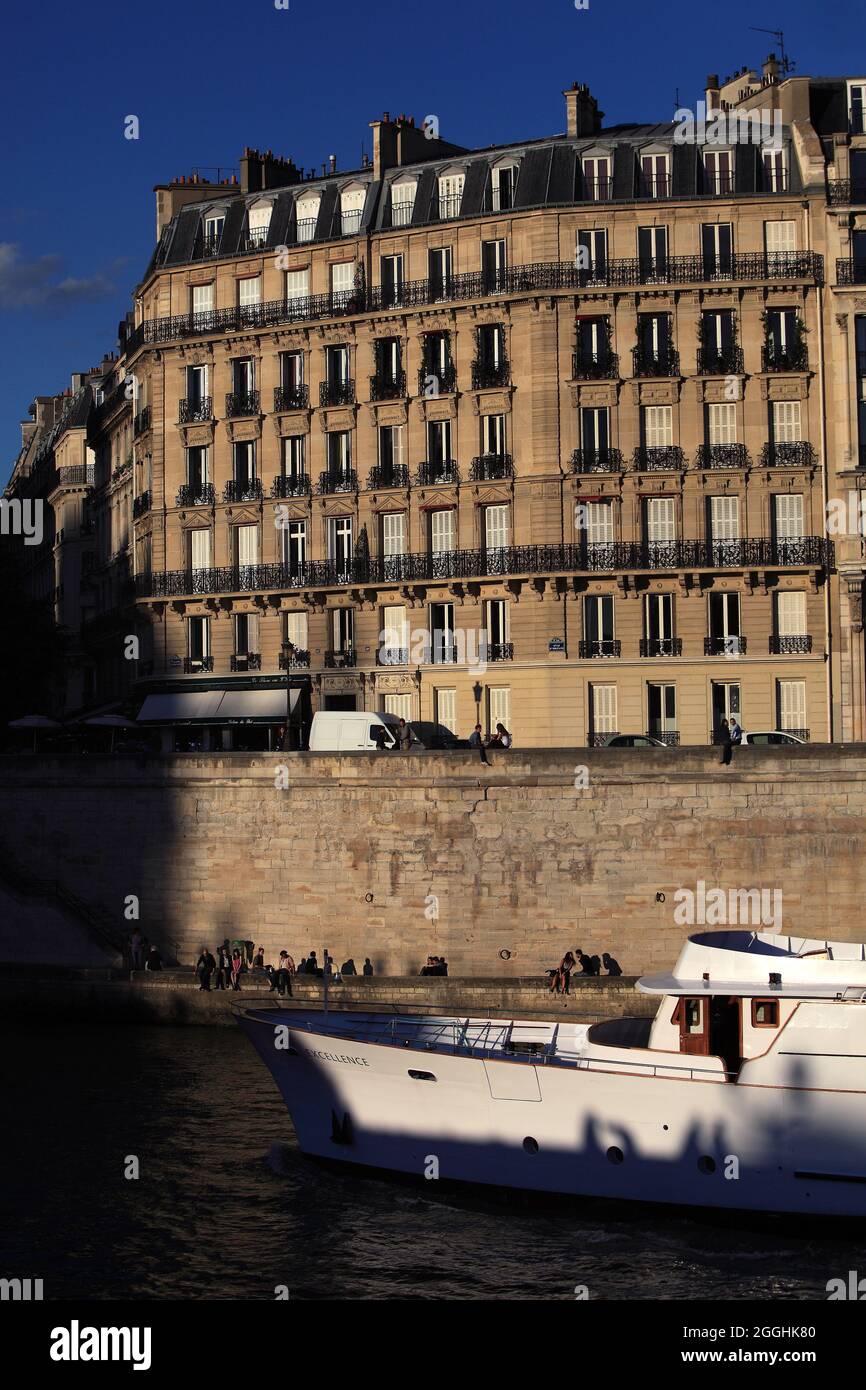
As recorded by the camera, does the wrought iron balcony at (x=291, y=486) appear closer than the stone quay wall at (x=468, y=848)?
No

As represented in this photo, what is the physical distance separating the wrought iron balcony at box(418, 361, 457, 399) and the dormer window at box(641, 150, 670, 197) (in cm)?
775

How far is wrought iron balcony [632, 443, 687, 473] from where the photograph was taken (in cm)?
5494

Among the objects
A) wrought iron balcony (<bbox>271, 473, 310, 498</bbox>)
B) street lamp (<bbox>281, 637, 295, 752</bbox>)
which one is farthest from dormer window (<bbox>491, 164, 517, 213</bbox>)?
street lamp (<bbox>281, 637, 295, 752</bbox>)

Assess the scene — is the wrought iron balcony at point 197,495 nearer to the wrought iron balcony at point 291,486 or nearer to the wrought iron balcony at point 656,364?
the wrought iron balcony at point 291,486

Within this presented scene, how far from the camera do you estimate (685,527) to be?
54.9m

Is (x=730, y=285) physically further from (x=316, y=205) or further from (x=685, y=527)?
(x=316, y=205)

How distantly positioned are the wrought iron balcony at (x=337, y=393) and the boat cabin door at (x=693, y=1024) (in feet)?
102

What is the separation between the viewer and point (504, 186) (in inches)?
2267

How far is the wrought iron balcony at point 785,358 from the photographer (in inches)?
2157

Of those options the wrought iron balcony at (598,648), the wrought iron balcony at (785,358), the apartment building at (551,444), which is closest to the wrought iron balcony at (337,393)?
the apartment building at (551,444)

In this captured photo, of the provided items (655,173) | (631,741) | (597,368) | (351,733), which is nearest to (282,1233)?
(351,733)

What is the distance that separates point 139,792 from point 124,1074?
13.0m

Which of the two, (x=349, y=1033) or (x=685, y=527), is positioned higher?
(x=685, y=527)
